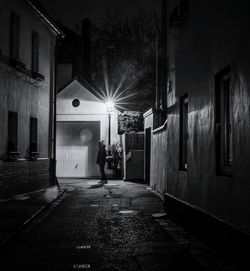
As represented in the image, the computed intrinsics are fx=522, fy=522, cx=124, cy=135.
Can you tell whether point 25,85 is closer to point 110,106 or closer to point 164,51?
point 164,51

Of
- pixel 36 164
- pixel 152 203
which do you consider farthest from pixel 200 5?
pixel 36 164

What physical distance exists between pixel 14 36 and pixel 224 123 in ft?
35.5

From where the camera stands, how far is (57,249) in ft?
25.6

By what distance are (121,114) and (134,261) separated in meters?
20.2

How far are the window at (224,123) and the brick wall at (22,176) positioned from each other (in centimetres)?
844

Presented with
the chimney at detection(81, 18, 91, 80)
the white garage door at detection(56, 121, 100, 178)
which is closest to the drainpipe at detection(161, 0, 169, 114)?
the white garage door at detection(56, 121, 100, 178)

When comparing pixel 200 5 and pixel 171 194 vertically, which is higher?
pixel 200 5

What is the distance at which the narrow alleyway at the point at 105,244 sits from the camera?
22.1 feet

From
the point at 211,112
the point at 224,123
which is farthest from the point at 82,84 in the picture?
the point at 224,123

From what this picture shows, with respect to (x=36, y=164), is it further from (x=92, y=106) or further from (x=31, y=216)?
(x=92, y=106)

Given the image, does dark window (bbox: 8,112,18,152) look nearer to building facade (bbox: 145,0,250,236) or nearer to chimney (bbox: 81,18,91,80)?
building facade (bbox: 145,0,250,236)

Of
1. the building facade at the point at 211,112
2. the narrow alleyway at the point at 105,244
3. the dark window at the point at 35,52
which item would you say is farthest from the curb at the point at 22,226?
the dark window at the point at 35,52

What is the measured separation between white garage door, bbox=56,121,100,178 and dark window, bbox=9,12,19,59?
11.0 m

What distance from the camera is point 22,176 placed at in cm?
1694
